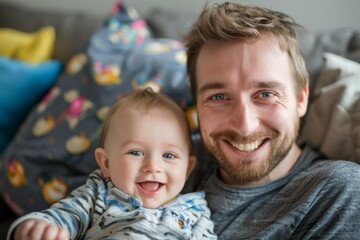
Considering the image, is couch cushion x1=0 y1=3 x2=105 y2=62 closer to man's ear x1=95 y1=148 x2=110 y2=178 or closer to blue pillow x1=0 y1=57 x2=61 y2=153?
blue pillow x1=0 y1=57 x2=61 y2=153

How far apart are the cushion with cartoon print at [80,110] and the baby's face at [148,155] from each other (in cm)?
37

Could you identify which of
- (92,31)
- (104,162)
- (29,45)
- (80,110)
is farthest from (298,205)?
(29,45)

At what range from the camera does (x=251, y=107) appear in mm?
1132

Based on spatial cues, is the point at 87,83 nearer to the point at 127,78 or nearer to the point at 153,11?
the point at 127,78

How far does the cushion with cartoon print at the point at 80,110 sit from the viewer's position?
1542mm

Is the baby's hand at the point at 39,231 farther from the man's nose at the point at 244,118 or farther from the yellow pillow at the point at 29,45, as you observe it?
the yellow pillow at the point at 29,45

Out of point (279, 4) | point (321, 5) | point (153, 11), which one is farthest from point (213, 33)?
point (153, 11)

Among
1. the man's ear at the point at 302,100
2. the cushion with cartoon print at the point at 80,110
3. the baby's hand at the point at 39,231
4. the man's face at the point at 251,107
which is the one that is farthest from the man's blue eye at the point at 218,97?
the baby's hand at the point at 39,231

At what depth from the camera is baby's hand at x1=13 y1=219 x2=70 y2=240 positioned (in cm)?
94

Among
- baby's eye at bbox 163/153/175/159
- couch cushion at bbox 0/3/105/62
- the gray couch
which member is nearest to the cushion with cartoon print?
the gray couch

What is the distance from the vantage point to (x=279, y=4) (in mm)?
1666

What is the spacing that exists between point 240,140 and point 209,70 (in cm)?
21

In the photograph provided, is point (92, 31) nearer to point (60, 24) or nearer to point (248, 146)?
point (60, 24)

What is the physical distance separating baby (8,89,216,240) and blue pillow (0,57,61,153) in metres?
0.82
